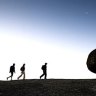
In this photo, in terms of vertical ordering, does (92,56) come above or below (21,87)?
above

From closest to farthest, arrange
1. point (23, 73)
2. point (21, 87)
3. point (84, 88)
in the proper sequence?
point (84, 88) → point (21, 87) → point (23, 73)

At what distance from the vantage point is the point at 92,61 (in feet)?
63.7

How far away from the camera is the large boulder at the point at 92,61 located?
19.2 m

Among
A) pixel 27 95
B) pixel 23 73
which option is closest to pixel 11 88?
pixel 27 95

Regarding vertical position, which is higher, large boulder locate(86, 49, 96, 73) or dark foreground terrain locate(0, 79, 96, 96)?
large boulder locate(86, 49, 96, 73)

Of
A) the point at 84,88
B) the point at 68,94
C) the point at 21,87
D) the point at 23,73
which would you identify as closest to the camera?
the point at 68,94

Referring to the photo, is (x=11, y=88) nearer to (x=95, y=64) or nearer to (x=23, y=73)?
(x=95, y=64)

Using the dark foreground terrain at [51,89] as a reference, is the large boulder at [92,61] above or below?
above

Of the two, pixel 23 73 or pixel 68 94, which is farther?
pixel 23 73

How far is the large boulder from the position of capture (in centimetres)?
1923

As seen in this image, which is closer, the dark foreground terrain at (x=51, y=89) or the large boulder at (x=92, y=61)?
the dark foreground terrain at (x=51, y=89)

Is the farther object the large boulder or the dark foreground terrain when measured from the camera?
the large boulder

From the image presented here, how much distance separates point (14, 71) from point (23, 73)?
1318 mm

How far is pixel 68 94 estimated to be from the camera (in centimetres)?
1852
